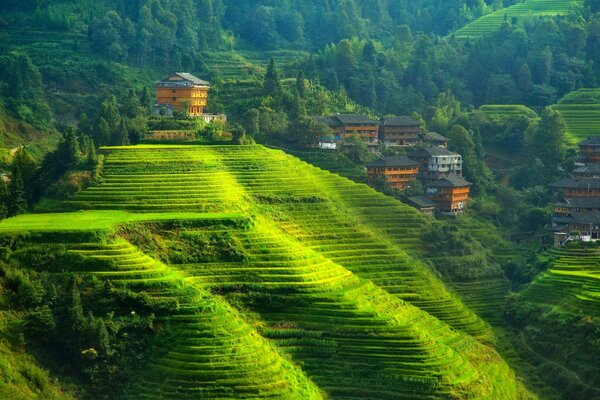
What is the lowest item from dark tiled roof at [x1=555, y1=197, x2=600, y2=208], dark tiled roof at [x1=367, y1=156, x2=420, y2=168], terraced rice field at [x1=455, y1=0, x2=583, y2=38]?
dark tiled roof at [x1=555, y1=197, x2=600, y2=208]

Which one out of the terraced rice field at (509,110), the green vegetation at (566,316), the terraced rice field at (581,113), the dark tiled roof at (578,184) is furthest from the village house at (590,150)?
the green vegetation at (566,316)

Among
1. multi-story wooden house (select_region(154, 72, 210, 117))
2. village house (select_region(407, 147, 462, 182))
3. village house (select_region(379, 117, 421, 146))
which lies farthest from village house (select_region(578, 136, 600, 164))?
multi-story wooden house (select_region(154, 72, 210, 117))

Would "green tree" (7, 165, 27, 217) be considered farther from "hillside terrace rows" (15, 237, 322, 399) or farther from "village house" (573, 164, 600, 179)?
"village house" (573, 164, 600, 179)

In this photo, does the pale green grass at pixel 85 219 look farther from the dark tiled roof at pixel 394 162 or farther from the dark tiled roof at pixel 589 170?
Result: the dark tiled roof at pixel 589 170

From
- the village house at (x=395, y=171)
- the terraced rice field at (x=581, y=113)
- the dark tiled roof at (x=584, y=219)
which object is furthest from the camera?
the terraced rice field at (x=581, y=113)

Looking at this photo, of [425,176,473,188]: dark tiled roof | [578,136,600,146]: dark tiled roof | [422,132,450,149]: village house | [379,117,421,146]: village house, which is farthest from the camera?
[379,117,421,146]: village house

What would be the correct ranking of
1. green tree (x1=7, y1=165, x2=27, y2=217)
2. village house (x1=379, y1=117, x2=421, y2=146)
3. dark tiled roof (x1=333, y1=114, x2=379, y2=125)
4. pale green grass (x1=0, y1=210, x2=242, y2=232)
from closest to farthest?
pale green grass (x1=0, y1=210, x2=242, y2=232) < green tree (x1=7, y1=165, x2=27, y2=217) < dark tiled roof (x1=333, y1=114, x2=379, y2=125) < village house (x1=379, y1=117, x2=421, y2=146)
